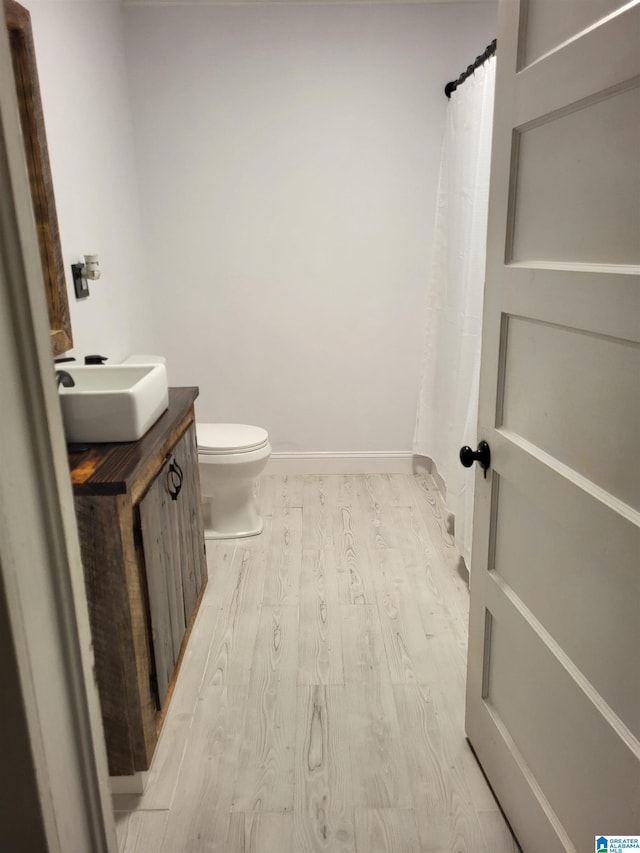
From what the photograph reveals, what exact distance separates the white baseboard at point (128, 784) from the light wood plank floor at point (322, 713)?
19mm

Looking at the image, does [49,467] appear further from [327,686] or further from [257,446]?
[257,446]

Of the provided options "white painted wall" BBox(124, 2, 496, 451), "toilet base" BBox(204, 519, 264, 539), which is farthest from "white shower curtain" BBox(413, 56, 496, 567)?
"toilet base" BBox(204, 519, 264, 539)

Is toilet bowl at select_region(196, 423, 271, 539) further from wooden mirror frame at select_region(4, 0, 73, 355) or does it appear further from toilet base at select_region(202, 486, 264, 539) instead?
wooden mirror frame at select_region(4, 0, 73, 355)

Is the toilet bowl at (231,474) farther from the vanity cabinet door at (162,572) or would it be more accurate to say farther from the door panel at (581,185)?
the door panel at (581,185)

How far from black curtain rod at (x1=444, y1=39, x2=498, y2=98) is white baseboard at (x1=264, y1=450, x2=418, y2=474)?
194 cm

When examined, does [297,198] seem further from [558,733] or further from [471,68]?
[558,733]

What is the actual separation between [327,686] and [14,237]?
1.76 m

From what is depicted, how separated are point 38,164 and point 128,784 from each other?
1791 mm

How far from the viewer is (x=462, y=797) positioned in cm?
157

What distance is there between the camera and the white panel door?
0.96m

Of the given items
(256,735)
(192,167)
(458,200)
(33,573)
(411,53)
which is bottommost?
(256,735)

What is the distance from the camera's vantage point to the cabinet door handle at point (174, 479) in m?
1.89

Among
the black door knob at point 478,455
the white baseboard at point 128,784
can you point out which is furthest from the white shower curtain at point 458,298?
the white baseboard at point 128,784

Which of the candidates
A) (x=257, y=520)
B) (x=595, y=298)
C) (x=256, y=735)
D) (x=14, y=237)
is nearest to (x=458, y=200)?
(x=257, y=520)
